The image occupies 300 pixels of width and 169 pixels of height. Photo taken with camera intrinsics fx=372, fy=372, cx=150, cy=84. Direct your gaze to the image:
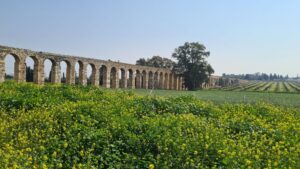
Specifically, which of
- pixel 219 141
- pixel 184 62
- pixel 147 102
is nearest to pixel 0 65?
pixel 147 102

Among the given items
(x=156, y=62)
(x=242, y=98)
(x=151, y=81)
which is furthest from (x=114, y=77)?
(x=156, y=62)

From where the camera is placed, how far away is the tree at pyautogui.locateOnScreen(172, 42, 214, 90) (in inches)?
2608

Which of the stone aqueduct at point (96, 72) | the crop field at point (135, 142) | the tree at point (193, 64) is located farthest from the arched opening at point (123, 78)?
the crop field at point (135, 142)

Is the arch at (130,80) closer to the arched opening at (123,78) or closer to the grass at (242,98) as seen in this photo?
the arched opening at (123,78)

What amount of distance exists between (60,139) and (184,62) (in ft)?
203

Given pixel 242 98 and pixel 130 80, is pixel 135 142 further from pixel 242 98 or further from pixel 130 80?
pixel 130 80

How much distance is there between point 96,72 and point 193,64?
25.3 metres

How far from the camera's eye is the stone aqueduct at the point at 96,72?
3189cm

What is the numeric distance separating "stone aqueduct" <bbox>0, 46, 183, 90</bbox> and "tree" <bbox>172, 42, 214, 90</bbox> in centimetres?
416

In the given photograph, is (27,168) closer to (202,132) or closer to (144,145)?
(144,145)

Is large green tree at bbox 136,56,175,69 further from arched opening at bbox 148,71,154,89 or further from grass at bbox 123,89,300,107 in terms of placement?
grass at bbox 123,89,300,107

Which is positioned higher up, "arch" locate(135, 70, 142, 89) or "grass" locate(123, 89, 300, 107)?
"arch" locate(135, 70, 142, 89)

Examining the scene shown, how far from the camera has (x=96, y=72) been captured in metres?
45.8

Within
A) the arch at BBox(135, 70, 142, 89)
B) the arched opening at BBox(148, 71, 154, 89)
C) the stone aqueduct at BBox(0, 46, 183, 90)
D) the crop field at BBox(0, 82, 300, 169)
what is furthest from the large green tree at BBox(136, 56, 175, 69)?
the crop field at BBox(0, 82, 300, 169)
